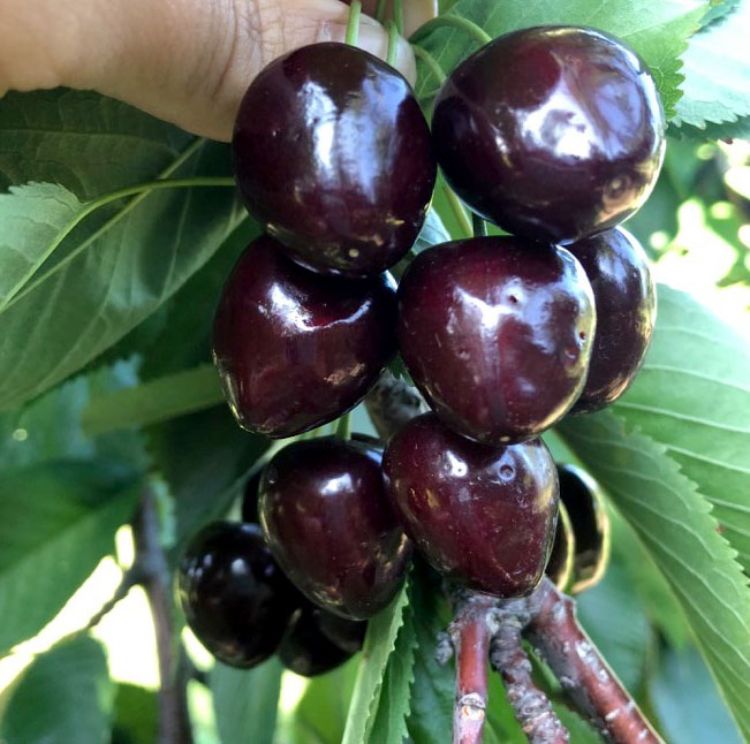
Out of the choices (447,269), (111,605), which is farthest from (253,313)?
(111,605)

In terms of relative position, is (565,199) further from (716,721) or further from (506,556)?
(716,721)

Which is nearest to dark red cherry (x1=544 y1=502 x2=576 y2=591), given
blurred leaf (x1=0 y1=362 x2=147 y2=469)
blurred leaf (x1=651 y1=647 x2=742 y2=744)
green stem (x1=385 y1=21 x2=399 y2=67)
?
green stem (x1=385 y1=21 x2=399 y2=67)

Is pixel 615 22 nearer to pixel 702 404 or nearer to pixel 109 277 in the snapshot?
pixel 702 404

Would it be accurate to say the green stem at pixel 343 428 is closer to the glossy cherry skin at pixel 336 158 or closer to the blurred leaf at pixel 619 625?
the glossy cherry skin at pixel 336 158

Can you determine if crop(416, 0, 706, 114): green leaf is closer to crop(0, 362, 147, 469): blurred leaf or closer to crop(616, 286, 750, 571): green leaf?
crop(616, 286, 750, 571): green leaf

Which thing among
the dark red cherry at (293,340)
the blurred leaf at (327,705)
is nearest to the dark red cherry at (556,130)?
the dark red cherry at (293,340)

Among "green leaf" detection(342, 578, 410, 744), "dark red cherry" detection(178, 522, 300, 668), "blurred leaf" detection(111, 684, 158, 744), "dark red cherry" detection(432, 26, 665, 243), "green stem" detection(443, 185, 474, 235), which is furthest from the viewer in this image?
"blurred leaf" detection(111, 684, 158, 744)

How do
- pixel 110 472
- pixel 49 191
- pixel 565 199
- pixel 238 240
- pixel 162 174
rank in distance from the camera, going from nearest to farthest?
1. pixel 565 199
2. pixel 49 191
3. pixel 162 174
4. pixel 238 240
5. pixel 110 472
